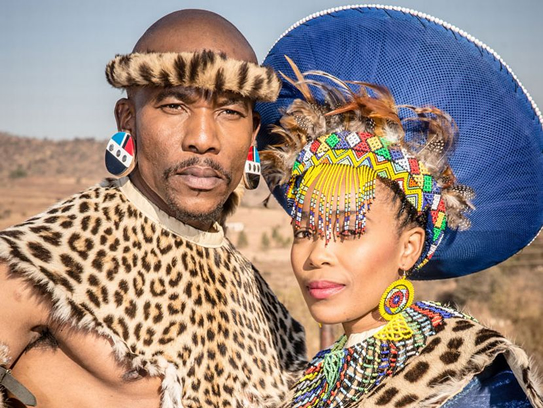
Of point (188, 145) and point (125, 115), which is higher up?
point (125, 115)

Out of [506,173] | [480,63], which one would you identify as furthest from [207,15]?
[506,173]

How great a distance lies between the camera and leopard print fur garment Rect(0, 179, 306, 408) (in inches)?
91.6

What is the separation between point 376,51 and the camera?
7.74ft

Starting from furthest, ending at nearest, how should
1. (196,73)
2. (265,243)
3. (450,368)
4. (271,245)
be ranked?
1. (271,245)
2. (265,243)
3. (196,73)
4. (450,368)

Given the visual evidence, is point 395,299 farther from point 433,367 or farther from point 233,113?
point 233,113

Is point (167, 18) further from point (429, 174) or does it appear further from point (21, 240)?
point (429, 174)

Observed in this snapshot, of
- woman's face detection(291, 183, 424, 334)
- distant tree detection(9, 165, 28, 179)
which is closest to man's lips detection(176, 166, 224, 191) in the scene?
woman's face detection(291, 183, 424, 334)

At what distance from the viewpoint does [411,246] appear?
7.67 ft

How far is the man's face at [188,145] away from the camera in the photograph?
102 inches

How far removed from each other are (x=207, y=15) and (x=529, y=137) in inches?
53.9

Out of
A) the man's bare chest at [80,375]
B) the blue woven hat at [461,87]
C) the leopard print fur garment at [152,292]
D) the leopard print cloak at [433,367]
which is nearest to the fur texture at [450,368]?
the leopard print cloak at [433,367]

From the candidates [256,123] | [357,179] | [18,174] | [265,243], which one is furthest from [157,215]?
[18,174]

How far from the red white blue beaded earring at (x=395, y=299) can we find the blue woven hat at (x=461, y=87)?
41 cm

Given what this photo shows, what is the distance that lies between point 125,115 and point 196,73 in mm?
446
